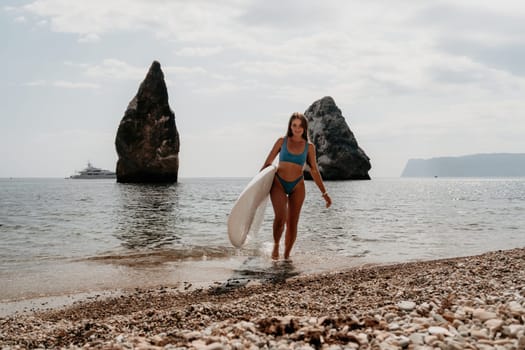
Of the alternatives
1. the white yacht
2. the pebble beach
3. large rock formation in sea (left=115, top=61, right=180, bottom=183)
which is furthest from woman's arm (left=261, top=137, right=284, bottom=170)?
the white yacht

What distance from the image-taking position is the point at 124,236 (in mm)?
12180

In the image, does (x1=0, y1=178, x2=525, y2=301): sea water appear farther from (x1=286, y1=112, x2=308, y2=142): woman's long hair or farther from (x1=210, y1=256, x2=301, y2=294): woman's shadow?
(x1=286, y1=112, x2=308, y2=142): woman's long hair

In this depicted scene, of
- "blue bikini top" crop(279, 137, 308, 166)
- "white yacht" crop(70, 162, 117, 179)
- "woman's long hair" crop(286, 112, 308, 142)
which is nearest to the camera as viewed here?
"woman's long hair" crop(286, 112, 308, 142)

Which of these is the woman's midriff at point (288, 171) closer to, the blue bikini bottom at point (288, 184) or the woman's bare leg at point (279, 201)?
the blue bikini bottom at point (288, 184)

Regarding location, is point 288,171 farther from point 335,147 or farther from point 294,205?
point 335,147

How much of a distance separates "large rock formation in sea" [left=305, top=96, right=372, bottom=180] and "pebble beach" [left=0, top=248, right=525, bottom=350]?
8663 centimetres

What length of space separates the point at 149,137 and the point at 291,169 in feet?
215

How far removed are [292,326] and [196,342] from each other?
2.57 feet

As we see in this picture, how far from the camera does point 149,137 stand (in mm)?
70062

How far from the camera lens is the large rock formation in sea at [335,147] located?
92875 mm

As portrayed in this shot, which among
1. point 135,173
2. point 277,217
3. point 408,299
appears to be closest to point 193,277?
point 277,217

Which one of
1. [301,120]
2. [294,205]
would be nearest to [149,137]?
A: [294,205]

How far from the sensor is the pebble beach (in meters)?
3.18

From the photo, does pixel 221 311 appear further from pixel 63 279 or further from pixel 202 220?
pixel 202 220
